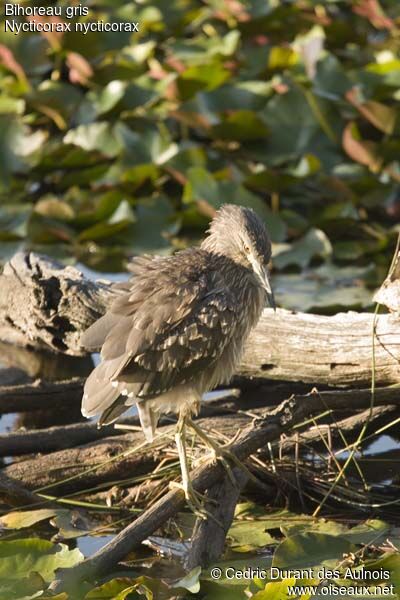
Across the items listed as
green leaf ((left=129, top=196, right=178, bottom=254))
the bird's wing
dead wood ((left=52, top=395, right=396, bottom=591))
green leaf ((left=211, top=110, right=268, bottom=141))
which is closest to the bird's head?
the bird's wing

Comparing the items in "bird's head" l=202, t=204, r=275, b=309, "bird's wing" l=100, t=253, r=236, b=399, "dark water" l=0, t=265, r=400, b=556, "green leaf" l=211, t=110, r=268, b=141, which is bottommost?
"dark water" l=0, t=265, r=400, b=556

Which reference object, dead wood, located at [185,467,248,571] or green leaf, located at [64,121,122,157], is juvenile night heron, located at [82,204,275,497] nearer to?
dead wood, located at [185,467,248,571]

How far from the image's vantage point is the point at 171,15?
1066 cm

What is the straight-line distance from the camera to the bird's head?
512 cm

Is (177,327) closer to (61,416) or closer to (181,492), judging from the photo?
(181,492)

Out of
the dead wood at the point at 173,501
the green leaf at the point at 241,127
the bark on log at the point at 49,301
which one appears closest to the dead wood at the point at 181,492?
the dead wood at the point at 173,501

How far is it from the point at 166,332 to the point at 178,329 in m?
0.06

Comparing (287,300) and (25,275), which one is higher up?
(25,275)

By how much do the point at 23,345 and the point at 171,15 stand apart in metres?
4.60

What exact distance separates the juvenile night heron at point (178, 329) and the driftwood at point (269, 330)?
18.4 inches

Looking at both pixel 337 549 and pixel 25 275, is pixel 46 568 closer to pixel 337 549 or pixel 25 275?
pixel 337 549

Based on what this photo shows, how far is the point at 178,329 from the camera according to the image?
4.77 m

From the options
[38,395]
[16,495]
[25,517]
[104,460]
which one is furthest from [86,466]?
[38,395]

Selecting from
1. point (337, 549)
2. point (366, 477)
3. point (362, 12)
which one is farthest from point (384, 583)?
point (362, 12)
